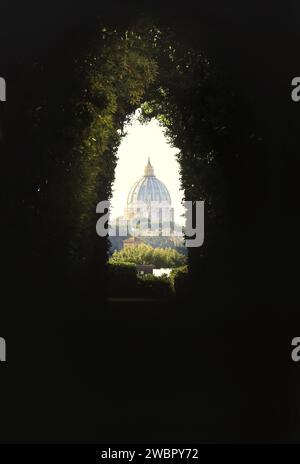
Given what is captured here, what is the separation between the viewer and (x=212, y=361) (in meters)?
7.68

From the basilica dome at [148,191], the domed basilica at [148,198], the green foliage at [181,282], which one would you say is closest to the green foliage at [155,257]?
the green foliage at [181,282]

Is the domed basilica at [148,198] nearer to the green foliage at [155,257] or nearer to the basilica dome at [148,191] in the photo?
the basilica dome at [148,191]

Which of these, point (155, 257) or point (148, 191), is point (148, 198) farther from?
point (155, 257)

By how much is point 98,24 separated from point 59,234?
3511 mm

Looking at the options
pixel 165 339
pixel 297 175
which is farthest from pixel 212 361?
pixel 165 339

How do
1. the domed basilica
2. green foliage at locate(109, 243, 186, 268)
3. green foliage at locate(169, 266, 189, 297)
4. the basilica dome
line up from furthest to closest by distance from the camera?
the basilica dome, the domed basilica, green foliage at locate(109, 243, 186, 268), green foliage at locate(169, 266, 189, 297)

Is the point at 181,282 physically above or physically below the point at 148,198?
below

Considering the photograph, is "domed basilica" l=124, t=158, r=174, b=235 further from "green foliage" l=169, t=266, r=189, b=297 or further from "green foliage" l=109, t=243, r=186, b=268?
"green foliage" l=169, t=266, r=189, b=297

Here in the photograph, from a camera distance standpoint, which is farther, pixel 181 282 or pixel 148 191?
pixel 148 191

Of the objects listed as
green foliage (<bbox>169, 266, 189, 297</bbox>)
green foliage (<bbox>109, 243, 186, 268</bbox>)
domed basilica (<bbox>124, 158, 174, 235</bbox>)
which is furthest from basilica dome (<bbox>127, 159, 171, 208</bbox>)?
green foliage (<bbox>169, 266, 189, 297</bbox>)

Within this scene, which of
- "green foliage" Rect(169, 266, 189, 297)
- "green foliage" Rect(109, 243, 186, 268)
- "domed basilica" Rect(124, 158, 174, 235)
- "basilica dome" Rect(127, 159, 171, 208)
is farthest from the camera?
"basilica dome" Rect(127, 159, 171, 208)

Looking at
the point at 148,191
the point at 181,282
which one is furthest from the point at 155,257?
the point at 148,191

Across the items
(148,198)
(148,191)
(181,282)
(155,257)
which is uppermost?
(148,191)

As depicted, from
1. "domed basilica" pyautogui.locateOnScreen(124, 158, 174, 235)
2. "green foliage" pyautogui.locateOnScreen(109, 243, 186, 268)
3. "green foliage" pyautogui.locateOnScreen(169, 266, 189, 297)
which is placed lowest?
"green foliage" pyautogui.locateOnScreen(169, 266, 189, 297)
